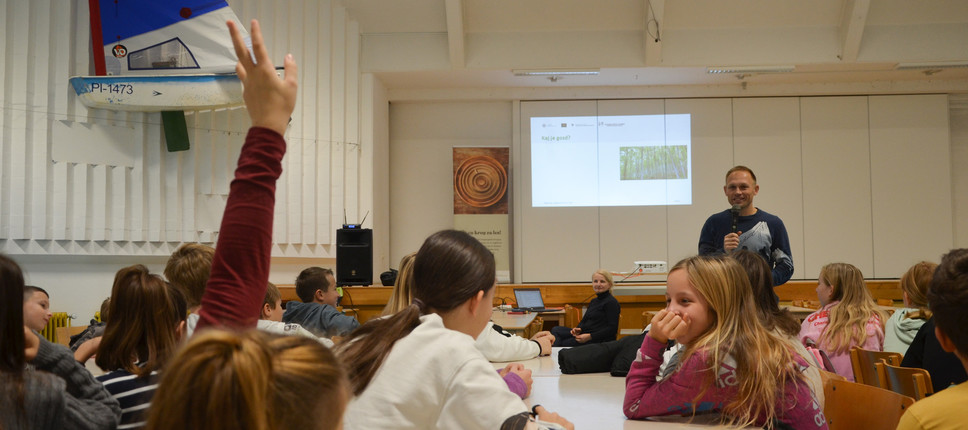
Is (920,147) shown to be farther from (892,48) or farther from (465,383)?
(465,383)

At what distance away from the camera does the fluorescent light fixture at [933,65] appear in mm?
8102

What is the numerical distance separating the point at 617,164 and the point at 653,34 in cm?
160

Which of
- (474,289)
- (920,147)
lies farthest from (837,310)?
(920,147)

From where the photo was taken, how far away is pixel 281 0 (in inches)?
313

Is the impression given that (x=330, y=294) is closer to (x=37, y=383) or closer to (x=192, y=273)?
(x=192, y=273)

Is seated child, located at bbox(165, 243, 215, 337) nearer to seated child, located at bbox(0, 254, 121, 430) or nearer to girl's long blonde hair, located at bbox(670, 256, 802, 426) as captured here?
seated child, located at bbox(0, 254, 121, 430)

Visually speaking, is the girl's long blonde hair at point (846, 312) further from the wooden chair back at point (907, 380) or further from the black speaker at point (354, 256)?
the black speaker at point (354, 256)

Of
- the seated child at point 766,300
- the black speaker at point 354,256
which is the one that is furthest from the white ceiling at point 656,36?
the seated child at point 766,300

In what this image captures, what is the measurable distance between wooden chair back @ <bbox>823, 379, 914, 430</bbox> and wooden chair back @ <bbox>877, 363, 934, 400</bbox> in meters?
0.38

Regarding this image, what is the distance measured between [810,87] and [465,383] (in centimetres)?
868

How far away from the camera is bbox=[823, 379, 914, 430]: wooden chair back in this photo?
203cm

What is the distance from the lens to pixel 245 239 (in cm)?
89

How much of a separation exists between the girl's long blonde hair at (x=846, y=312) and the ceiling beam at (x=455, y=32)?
497cm

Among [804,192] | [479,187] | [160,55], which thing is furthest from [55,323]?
Result: [804,192]
